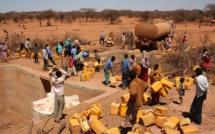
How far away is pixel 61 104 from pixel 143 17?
159ft

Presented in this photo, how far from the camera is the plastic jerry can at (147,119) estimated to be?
630 cm

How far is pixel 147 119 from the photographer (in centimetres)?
633

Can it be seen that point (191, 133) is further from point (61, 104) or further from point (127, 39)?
point (127, 39)

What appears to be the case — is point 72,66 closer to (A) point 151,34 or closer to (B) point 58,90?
(B) point 58,90

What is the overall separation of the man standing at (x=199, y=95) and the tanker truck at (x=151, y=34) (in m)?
10.3

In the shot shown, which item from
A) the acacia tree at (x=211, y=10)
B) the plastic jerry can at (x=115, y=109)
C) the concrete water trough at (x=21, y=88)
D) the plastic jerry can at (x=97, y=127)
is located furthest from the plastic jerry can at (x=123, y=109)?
the acacia tree at (x=211, y=10)

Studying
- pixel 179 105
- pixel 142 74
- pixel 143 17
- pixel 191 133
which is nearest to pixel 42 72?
pixel 142 74

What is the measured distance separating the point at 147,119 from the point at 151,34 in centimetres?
1105

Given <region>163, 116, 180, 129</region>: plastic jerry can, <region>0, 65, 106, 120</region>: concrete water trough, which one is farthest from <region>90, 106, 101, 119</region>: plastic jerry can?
<region>0, 65, 106, 120</region>: concrete water trough

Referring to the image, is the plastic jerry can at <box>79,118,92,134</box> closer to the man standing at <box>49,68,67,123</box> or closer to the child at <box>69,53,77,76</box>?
the man standing at <box>49,68,67,123</box>

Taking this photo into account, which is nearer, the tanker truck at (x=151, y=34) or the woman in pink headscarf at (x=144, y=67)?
the woman in pink headscarf at (x=144, y=67)

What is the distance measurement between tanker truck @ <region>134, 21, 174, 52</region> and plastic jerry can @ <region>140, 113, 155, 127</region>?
10.8 metres

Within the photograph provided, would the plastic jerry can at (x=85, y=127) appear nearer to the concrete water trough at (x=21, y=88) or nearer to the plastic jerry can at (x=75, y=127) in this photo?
the plastic jerry can at (x=75, y=127)

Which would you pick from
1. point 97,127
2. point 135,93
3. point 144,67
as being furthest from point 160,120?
point 144,67
